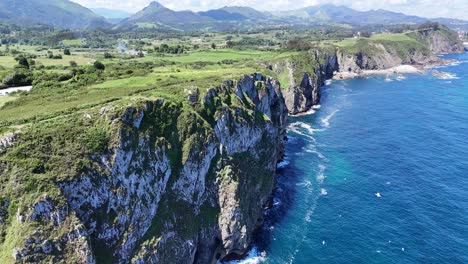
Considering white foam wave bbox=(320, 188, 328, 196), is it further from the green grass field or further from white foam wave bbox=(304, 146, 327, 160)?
the green grass field

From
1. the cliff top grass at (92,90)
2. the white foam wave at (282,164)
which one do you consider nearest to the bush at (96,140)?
the cliff top grass at (92,90)

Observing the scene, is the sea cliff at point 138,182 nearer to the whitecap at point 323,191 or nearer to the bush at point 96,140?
the bush at point 96,140

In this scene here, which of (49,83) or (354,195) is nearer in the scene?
(49,83)

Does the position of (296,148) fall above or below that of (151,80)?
below

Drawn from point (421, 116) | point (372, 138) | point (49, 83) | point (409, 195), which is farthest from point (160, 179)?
point (421, 116)

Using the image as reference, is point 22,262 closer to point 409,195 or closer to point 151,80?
point 151,80

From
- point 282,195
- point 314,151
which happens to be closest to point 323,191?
point 282,195

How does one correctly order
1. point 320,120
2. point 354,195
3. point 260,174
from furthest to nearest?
point 320,120 < point 354,195 < point 260,174
